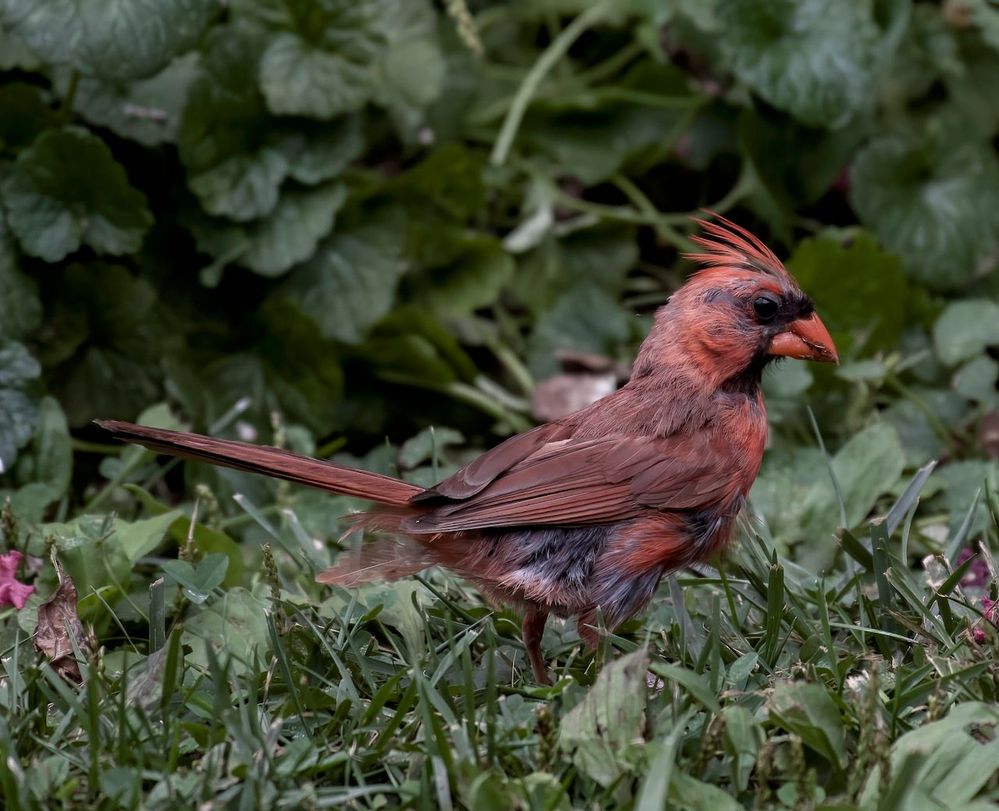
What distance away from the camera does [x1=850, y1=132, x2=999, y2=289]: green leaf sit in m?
5.15

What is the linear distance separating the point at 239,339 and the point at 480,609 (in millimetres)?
1911

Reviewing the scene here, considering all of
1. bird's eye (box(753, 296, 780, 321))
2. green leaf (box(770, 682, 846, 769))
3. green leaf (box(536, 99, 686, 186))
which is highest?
bird's eye (box(753, 296, 780, 321))

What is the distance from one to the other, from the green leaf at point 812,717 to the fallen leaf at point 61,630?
1.50 m

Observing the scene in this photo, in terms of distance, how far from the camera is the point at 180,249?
4719 mm

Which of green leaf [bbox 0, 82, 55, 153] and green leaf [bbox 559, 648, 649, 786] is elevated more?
green leaf [bbox 0, 82, 55, 153]

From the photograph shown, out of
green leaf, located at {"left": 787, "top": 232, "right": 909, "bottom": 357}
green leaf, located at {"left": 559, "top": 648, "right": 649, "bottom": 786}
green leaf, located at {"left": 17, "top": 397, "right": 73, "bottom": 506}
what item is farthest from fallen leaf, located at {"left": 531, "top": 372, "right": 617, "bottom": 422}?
green leaf, located at {"left": 559, "top": 648, "right": 649, "bottom": 786}

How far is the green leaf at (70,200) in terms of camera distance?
13.3 ft

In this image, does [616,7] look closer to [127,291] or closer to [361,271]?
[361,271]

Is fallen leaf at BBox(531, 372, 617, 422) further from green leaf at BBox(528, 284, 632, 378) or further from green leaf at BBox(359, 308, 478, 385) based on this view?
green leaf at BBox(359, 308, 478, 385)

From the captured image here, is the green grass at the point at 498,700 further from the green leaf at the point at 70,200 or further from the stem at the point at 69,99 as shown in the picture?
the stem at the point at 69,99

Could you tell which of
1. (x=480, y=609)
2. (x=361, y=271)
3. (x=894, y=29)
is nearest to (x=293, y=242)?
(x=361, y=271)

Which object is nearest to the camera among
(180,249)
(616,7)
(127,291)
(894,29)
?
(127,291)

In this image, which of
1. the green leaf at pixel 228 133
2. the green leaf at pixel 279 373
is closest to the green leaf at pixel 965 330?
the green leaf at pixel 279 373

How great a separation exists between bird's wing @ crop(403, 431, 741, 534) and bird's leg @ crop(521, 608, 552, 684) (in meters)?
0.21
